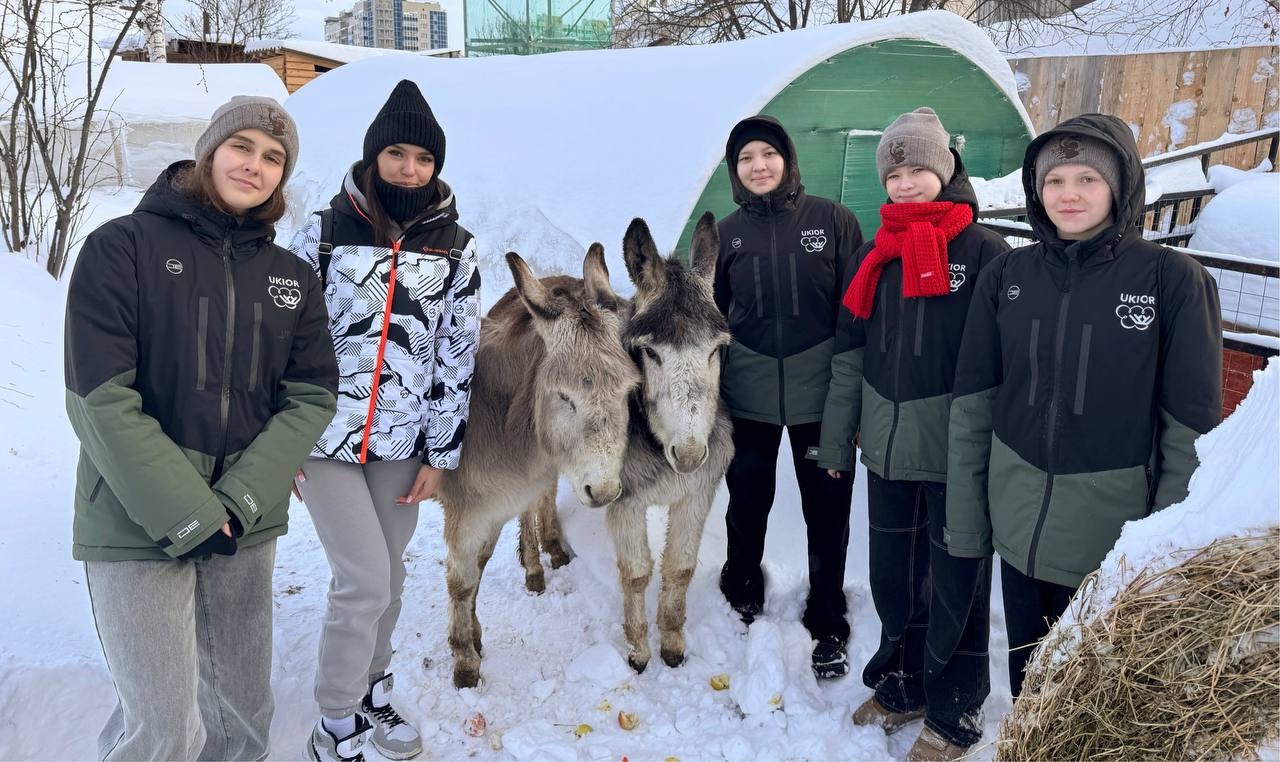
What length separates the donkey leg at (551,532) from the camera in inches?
183

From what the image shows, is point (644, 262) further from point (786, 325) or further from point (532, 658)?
point (532, 658)

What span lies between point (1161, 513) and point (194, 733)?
108 inches

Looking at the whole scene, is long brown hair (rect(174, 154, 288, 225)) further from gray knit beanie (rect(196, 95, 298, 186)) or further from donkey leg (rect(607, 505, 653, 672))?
donkey leg (rect(607, 505, 653, 672))

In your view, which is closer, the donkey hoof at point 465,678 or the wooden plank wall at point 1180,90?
the donkey hoof at point 465,678

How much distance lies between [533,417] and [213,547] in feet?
4.55

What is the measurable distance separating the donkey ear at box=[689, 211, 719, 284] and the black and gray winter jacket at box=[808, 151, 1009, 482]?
Result: 2.22 ft

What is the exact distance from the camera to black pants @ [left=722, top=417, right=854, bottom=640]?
352 cm

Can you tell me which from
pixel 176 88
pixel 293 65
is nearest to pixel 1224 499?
pixel 176 88

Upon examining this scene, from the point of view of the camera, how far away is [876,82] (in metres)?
7.16

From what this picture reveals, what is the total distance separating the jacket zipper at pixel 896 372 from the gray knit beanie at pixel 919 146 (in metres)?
0.50

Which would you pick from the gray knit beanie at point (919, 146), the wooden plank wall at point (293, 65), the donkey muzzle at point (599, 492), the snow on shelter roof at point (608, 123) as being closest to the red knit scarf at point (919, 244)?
the gray knit beanie at point (919, 146)

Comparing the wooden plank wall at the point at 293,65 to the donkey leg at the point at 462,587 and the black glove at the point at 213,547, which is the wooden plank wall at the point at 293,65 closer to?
the donkey leg at the point at 462,587

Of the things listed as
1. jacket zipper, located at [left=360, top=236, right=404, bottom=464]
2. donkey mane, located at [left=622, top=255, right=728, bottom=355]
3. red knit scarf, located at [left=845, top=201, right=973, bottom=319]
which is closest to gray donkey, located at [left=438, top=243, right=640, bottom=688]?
donkey mane, located at [left=622, top=255, right=728, bottom=355]

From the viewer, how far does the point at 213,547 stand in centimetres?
218
